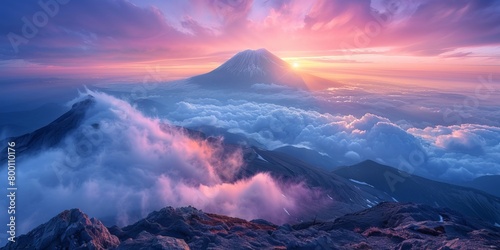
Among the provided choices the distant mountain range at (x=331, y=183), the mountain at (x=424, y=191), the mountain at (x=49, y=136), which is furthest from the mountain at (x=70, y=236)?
the mountain at (x=424, y=191)

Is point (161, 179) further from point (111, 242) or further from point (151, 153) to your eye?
point (111, 242)

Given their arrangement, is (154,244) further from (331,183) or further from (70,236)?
(331,183)

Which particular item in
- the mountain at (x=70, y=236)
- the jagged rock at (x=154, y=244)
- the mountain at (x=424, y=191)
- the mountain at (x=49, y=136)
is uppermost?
the jagged rock at (x=154, y=244)

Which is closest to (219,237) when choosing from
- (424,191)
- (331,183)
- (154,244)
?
(154,244)

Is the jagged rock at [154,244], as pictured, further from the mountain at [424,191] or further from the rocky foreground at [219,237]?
the mountain at [424,191]

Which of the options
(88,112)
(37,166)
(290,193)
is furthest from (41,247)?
(88,112)

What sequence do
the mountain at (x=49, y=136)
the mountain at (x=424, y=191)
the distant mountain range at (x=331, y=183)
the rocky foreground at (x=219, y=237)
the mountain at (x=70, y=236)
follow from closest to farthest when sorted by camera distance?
the rocky foreground at (x=219, y=237)
the mountain at (x=70, y=236)
the distant mountain range at (x=331, y=183)
the mountain at (x=49, y=136)
the mountain at (x=424, y=191)

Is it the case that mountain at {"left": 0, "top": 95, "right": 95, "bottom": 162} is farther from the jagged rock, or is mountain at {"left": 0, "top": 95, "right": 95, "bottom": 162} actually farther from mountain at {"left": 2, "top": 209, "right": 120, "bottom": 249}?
the jagged rock

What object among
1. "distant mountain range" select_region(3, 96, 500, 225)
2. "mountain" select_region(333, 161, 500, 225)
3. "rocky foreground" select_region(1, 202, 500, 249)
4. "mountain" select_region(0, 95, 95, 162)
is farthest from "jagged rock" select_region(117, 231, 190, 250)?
"mountain" select_region(333, 161, 500, 225)
